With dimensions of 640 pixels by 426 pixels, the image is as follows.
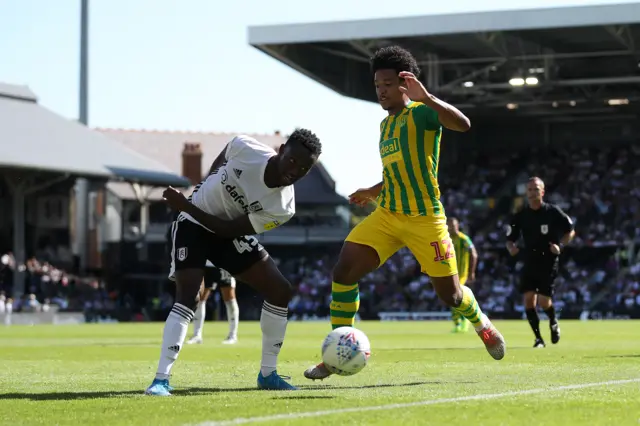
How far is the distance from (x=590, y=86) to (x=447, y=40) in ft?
28.1

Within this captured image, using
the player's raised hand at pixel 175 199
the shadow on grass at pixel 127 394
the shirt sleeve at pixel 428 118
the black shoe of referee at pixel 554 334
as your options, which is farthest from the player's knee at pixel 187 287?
the black shoe of referee at pixel 554 334

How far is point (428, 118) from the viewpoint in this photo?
935 centimetres

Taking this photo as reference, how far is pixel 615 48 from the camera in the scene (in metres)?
43.2

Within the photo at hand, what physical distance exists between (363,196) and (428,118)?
4.17ft

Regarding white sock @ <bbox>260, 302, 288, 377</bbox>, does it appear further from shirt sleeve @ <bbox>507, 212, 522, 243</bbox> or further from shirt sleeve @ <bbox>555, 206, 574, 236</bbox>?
shirt sleeve @ <bbox>507, 212, 522, 243</bbox>

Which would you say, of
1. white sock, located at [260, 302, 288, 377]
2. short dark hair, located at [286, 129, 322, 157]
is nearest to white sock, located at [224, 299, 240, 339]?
white sock, located at [260, 302, 288, 377]

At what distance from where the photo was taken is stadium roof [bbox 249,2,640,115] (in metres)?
38.8

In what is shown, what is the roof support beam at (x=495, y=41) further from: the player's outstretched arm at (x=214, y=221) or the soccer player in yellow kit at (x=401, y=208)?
the player's outstretched arm at (x=214, y=221)

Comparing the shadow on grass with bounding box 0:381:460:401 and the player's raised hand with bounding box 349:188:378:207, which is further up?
the player's raised hand with bounding box 349:188:378:207

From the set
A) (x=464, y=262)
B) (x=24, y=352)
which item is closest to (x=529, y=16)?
(x=464, y=262)

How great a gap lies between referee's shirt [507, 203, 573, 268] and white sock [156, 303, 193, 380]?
8764 millimetres

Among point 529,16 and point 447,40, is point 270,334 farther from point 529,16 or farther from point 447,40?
point 447,40

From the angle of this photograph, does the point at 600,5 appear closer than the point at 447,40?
Yes

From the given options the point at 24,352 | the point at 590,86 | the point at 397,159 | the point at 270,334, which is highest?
the point at 590,86
